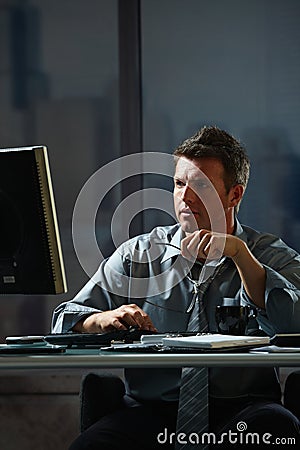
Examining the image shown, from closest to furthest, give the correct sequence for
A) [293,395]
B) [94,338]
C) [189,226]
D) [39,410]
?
[94,338], [293,395], [189,226], [39,410]

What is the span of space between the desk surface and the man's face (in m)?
0.76

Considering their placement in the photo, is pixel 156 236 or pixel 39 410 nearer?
pixel 156 236

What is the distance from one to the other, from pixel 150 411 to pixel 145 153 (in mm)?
1505

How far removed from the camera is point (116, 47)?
11.8 feet

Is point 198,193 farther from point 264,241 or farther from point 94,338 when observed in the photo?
Result: point 94,338

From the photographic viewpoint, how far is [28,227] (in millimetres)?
1915

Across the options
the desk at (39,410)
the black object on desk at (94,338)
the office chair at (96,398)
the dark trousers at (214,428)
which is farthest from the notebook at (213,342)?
the desk at (39,410)

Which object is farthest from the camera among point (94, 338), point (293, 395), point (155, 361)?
point (293, 395)

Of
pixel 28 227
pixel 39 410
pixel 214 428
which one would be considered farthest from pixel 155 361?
pixel 39 410

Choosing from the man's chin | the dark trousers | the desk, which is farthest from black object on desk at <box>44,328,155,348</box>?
the desk

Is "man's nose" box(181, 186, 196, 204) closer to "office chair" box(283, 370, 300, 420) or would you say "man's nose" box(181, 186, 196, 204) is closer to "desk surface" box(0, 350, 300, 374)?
"office chair" box(283, 370, 300, 420)

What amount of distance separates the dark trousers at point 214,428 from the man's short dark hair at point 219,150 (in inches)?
26.0

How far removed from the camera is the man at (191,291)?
219 cm

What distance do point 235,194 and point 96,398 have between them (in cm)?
72
